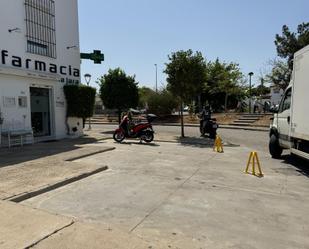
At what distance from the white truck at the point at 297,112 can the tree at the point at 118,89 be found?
1461cm

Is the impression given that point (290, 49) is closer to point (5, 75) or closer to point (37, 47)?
point (37, 47)

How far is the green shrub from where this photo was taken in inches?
631

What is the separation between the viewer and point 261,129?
2203 cm

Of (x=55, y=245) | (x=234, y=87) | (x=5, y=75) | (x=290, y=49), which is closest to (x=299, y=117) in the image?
(x=55, y=245)

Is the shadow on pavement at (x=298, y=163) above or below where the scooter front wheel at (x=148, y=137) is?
below

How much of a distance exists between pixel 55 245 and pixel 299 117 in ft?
22.1

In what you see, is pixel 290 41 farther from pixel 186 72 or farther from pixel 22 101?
pixel 22 101

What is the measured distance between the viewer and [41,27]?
47.6 ft

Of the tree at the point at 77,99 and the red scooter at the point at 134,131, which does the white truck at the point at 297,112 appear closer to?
the red scooter at the point at 134,131

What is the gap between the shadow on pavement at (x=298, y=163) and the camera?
8811 mm

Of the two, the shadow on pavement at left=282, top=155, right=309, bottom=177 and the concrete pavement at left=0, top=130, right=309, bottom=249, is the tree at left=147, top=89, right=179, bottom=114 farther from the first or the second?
the concrete pavement at left=0, top=130, right=309, bottom=249

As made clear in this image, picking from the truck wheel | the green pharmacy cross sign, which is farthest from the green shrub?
the truck wheel

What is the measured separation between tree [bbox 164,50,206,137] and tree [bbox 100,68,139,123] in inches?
282

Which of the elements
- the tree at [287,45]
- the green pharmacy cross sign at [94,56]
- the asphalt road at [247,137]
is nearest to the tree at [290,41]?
the tree at [287,45]
